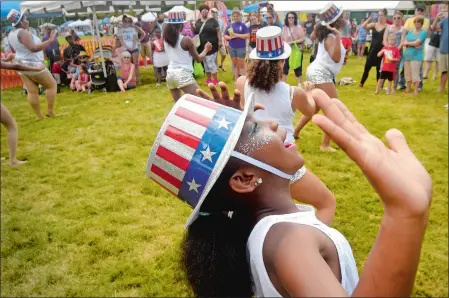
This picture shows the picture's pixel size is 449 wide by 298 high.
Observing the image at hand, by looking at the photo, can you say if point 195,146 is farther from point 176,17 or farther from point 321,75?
point 176,17

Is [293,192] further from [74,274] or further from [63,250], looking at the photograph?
[63,250]

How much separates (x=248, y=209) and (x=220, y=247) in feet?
0.55

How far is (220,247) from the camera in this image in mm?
Result: 1383

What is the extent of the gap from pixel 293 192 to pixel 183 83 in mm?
3768

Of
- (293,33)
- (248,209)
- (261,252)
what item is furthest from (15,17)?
(261,252)

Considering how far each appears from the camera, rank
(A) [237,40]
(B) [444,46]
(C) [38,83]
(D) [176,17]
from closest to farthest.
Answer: (D) [176,17]
(C) [38,83]
(B) [444,46]
(A) [237,40]

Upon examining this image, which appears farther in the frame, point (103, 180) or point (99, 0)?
point (99, 0)

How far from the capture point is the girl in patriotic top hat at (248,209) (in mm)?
991

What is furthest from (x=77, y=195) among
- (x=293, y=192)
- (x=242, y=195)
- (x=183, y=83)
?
(x=242, y=195)

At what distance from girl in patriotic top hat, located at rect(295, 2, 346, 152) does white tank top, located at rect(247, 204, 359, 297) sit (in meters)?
3.53

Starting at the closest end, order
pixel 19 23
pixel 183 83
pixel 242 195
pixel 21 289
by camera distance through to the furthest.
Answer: pixel 242 195 < pixel 21 289 < pixel 183 83 < pixel 19 23

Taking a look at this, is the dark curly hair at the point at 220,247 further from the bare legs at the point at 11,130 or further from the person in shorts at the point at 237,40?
the person in shorts at the point at 237,40

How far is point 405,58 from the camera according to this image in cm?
810

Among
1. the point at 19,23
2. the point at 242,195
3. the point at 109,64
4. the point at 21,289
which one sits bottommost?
the point at 21,289
